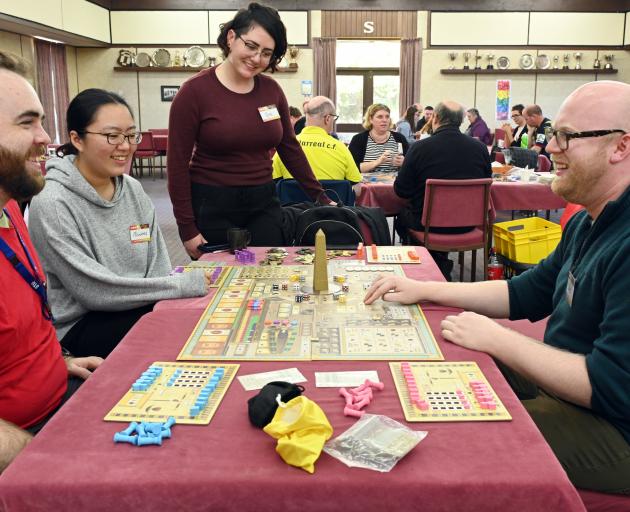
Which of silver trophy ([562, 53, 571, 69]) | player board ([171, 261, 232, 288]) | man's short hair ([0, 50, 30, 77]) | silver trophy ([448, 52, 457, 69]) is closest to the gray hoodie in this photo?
player board ([171, 261, 232, 288])

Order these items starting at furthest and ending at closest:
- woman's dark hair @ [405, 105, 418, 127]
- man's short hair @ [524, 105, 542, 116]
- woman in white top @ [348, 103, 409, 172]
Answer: woman's dark hair @ [405, 105, 418, 127] < man's short hair @ [524, 105, 542, 116] < woman in white top @ [348, 103, 409, 172]

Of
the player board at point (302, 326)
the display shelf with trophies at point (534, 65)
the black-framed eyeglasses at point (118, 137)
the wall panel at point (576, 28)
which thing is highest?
the wall panel at point (576, 28)

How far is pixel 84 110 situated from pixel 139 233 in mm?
457

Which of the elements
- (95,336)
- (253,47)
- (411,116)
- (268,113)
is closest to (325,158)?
(268,113)

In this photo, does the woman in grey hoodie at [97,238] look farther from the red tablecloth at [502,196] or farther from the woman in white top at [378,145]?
the woman in white top at [378,145]

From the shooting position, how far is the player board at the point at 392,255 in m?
2.23

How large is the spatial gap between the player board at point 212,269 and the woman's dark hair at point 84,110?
556mm

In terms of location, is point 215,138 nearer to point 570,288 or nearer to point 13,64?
point 13,64

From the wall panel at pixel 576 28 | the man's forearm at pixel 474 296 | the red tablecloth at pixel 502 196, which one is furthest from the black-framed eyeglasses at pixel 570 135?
the wall panel at pixel 576 28

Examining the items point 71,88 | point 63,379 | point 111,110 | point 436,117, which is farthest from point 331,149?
point 71,88

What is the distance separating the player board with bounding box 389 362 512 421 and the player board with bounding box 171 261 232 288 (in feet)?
2.71

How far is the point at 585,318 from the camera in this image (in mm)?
1447

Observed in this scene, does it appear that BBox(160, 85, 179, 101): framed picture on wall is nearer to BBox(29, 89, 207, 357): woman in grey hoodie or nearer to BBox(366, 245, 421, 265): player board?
BBox(29, 89, 207, 357): woman in grey hoodie

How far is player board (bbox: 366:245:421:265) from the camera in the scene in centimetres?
223
